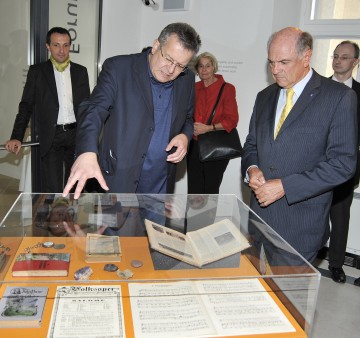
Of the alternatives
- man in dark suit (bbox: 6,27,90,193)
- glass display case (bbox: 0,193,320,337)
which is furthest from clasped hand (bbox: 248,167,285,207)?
man in dark suit (bbox: 6,27,90,193)

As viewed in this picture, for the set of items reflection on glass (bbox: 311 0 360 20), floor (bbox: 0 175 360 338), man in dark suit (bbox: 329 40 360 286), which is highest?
reflection on glass (bbox: 311 0 360 20)

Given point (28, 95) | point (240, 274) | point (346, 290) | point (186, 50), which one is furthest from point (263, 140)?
point (28, 95)

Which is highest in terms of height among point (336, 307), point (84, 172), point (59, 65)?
point (59, 65)

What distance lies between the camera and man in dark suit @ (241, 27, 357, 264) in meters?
2.06

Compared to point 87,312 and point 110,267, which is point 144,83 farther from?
point 87,312

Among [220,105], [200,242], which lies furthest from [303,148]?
[220,105]

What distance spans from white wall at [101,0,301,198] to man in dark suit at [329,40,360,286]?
2.97ft

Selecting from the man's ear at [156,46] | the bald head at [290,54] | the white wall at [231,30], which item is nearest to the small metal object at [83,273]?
the man's ear at [156,46]

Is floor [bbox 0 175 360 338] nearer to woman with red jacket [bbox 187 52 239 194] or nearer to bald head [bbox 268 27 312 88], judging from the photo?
woman with red jacket [bbox 187 52 239 194]

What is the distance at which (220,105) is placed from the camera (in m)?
4.28

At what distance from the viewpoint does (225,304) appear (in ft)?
4.39

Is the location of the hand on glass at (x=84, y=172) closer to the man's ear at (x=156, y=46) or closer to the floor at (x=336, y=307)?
the man's ear at (x=156, y=46)

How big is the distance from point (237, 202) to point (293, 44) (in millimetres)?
A: 830

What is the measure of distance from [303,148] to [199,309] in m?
1.13
